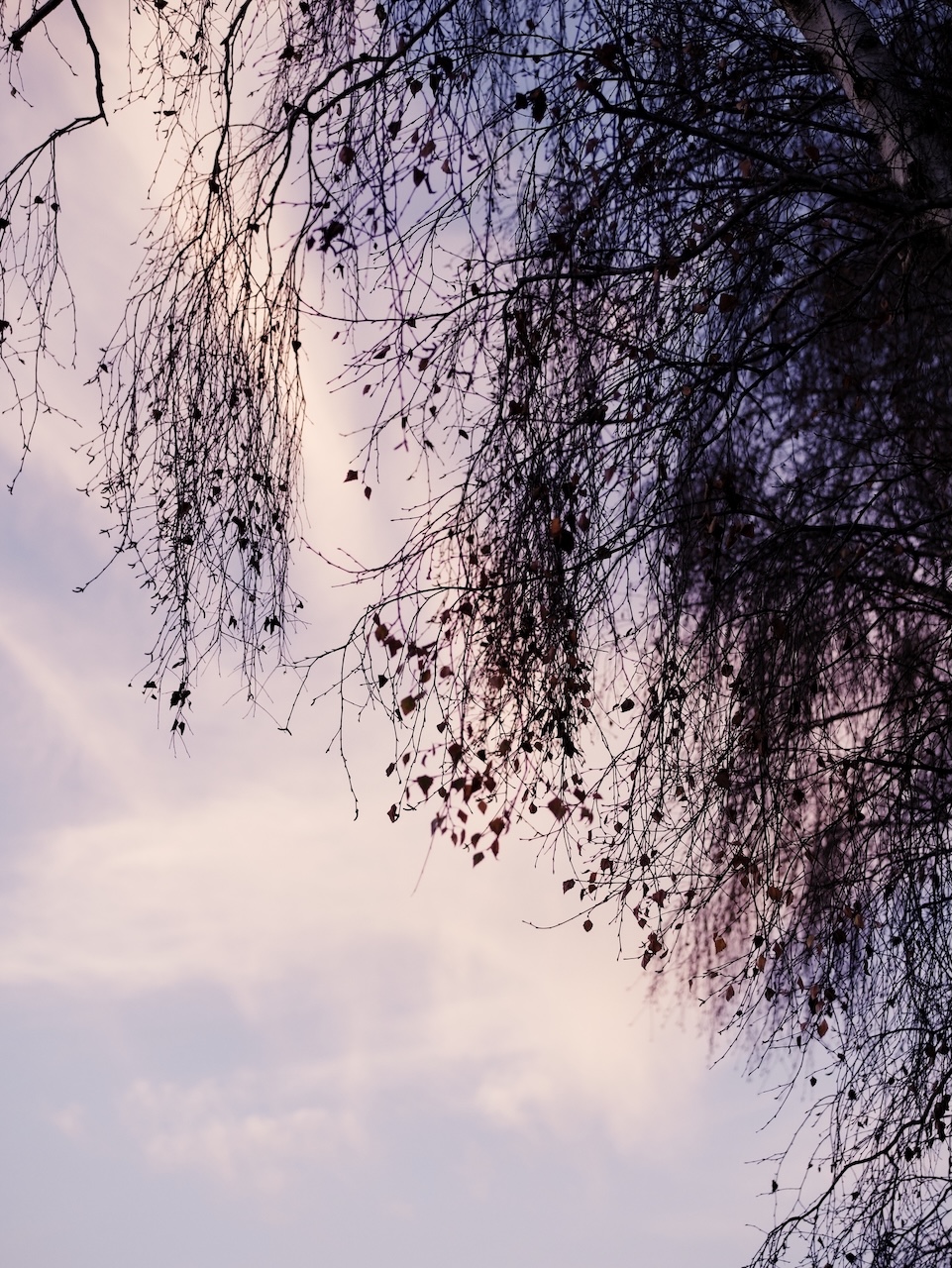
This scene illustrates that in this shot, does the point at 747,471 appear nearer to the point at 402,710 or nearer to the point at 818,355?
the point at 818,355

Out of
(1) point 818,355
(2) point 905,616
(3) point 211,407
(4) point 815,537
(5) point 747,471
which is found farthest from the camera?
(1) point 818,355

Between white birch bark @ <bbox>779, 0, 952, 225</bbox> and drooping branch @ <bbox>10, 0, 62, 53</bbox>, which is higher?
drooping branch @ <bbox>10, 0, 62, 53</bbox>

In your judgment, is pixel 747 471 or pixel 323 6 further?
pixel 747 471

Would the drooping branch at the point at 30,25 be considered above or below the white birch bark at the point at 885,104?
above

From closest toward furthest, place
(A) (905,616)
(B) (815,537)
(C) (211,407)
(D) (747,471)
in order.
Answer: (C) (211,407), (B) (815,537), (D) (747,471), (A) (905,616)

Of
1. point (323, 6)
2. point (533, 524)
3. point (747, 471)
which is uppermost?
point (323, 6)

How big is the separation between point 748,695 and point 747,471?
1529 millimetres

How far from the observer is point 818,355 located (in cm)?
650

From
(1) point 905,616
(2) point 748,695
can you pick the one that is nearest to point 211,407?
(2) point 748,695

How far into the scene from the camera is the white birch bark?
13.4ft

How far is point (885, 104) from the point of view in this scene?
13.6 ft

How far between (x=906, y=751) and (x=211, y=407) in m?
2.71

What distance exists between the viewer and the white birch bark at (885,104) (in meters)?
4.09

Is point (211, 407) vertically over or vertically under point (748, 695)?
over
